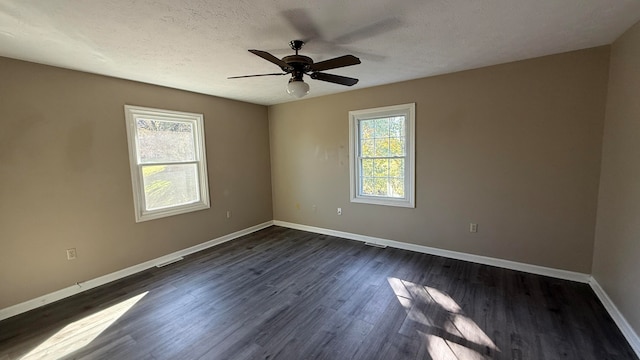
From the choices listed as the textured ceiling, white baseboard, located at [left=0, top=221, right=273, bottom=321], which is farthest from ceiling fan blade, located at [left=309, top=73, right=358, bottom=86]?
white baseboard, located at [left=0, top=221, right=273, bottom=321]

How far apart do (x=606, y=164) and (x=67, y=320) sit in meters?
5.49

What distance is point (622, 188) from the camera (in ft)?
7.49

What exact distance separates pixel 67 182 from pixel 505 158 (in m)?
5.11

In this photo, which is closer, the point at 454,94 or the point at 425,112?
the point at 454,94

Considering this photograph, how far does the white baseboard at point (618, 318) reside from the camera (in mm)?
1949

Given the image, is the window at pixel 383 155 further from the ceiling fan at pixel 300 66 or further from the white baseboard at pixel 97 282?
the white baseboard at pixel 97 282

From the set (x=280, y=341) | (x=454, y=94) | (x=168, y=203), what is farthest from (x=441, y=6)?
(x=168, y=203)

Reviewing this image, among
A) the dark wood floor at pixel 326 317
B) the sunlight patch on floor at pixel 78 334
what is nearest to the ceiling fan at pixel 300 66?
the dark wood floor at pixel 326 317

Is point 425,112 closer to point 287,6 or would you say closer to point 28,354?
point 287,6

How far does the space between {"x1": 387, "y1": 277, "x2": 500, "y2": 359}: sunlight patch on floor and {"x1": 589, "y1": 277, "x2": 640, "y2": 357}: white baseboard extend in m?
1.00

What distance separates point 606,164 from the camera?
262 centimetres

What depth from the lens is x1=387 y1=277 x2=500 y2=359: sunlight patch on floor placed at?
1.99 metres

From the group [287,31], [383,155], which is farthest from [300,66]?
[383,155]

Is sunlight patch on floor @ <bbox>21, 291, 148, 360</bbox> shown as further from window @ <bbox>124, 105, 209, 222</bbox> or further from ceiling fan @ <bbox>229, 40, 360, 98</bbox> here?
ceiling fan @ <bbox>229, 40, 360, 98</bbox>
